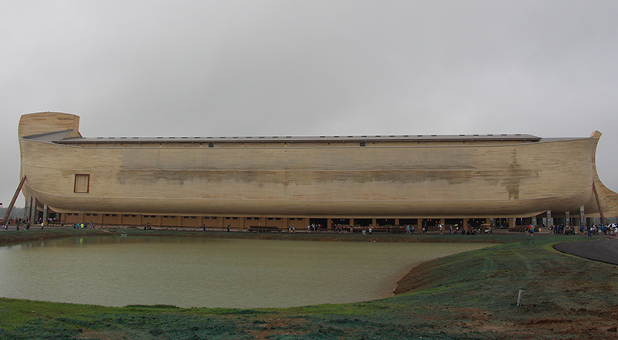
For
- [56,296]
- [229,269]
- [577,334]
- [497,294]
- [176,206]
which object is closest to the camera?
[577,334]

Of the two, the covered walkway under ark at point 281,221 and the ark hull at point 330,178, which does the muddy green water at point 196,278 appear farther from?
the covered walkway under ark at point 281,221

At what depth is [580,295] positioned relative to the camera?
296 inches

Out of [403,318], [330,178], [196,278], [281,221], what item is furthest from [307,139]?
[403,318]

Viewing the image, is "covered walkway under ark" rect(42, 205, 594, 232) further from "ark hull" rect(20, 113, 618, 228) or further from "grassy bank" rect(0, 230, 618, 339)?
"grassy bank" rect(0, 230, 618, 339)

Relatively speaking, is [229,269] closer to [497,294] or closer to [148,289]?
[148,289]

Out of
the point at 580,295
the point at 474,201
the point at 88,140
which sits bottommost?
the point at 580,295

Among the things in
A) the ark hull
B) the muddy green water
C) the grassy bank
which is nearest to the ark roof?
the ark hull

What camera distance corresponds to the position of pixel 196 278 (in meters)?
13.6

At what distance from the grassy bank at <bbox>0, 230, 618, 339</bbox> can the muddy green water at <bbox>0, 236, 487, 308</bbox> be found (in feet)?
8.15

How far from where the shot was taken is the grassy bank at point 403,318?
5.50m

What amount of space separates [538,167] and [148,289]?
129 feet

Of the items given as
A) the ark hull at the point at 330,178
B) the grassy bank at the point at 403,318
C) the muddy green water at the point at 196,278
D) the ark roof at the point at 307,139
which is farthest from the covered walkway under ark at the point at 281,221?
the grassy bank at the point at 403,318

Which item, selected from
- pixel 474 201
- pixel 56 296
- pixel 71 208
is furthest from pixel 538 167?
pixel 71 208

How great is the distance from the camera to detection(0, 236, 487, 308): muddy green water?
10505 mm
